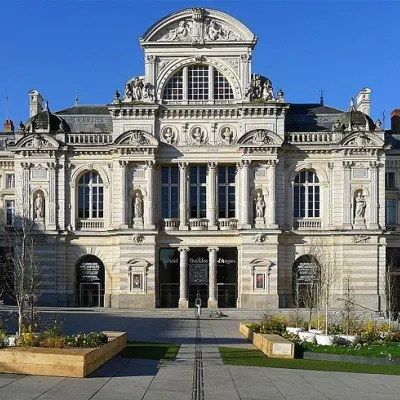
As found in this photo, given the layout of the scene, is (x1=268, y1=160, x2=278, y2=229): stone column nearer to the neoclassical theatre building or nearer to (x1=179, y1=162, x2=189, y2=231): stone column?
the neoclassical theatre building

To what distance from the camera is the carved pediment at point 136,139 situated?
68188 millimetres

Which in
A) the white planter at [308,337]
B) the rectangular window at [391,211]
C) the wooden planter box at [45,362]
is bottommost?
the white planter at [308,337]

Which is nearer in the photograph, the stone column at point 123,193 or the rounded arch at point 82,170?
the stone column at point 123,193

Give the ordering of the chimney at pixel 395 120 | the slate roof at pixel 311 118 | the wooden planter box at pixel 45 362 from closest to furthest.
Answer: the wooden planter box at pixel 45 362 < the slate roof at pixel 311 118 < the chimney at pixel 395 120

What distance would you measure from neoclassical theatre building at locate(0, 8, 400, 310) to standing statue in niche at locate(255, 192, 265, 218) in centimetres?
12

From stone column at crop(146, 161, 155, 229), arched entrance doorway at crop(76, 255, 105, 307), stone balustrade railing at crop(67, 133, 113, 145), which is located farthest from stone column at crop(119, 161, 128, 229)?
arched entrance doorway at crop(76, 255, 105, 307)

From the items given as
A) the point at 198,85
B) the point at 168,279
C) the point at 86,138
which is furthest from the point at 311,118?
the point at 86,138

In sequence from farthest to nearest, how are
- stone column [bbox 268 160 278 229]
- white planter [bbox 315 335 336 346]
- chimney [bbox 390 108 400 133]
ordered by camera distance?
chimney [bbox 390 108 400 133], stone column [bbox 268 160 278 229], white planter [bbox 315 335 336 346]

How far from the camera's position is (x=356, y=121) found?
70.0 meters

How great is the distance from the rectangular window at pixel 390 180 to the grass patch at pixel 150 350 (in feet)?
151

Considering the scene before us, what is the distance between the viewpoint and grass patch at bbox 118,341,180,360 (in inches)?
1246

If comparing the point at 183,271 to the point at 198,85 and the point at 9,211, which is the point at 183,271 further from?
Result: the point at 9,211

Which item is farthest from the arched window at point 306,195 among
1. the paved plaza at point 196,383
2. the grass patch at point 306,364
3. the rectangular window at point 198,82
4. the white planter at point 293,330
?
the grass patch at point 306,364

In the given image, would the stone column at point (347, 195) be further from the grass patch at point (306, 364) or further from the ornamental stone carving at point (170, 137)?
the grass patch at point (306, 364)
